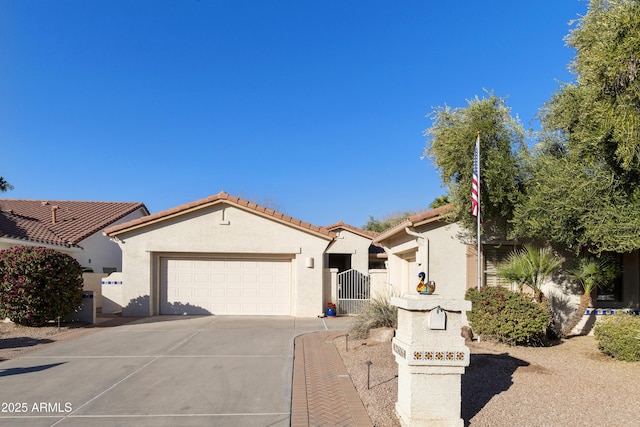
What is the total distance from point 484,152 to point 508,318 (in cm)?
410

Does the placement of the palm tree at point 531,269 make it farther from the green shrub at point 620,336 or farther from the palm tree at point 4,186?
the palm tree at point 4,186

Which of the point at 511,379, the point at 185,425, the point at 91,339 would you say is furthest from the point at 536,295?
the point at 91,339

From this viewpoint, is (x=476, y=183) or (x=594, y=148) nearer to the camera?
(x=594, y=148)

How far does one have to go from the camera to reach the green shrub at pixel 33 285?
507 inches

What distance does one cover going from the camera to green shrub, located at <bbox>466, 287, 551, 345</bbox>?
9.86m

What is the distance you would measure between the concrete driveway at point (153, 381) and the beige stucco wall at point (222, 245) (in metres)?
4.25

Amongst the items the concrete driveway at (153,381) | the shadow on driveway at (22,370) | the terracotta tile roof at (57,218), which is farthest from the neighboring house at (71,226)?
the shadow on driveway at (22,370)

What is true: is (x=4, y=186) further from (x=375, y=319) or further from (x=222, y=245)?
(x=375, y=319)

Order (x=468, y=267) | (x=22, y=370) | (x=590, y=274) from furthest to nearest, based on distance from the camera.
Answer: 1. (x=468, y=267)
2. (x=590, y=274)
3. (x=22, y=370)

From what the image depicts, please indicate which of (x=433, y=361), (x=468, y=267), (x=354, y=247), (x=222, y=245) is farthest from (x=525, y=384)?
(x=354, y=247)

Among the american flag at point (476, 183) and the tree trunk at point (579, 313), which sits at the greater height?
the american flag at point (476, 183)

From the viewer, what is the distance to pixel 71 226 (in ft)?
73.2

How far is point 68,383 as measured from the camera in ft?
24.0

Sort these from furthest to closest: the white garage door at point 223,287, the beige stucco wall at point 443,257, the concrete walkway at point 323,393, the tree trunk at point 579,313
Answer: the white garage door at point 223,287, the beige stucco wall at point 443,257, the tree trunk at point 579,313, the concrete walkway at point 323,393
